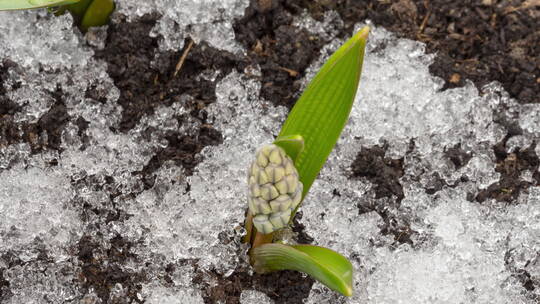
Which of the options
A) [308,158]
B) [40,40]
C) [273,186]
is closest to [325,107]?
[308,158]

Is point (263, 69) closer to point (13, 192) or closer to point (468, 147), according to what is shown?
point (468, 147)

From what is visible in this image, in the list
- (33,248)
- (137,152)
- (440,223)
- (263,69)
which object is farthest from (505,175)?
(33,248)

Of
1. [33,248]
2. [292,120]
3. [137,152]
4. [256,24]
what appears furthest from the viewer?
[256,24]

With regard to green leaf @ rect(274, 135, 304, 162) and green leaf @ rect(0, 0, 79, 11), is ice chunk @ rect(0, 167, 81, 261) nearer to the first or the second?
green leaf @ rect(0, 0, 79, 11)

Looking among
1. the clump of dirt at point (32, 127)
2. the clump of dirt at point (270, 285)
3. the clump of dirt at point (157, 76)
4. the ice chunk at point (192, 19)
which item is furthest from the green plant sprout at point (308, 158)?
the clump of dirt at point (32, 127)

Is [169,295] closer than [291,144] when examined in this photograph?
No

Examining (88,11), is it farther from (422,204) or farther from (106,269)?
(422,204)
